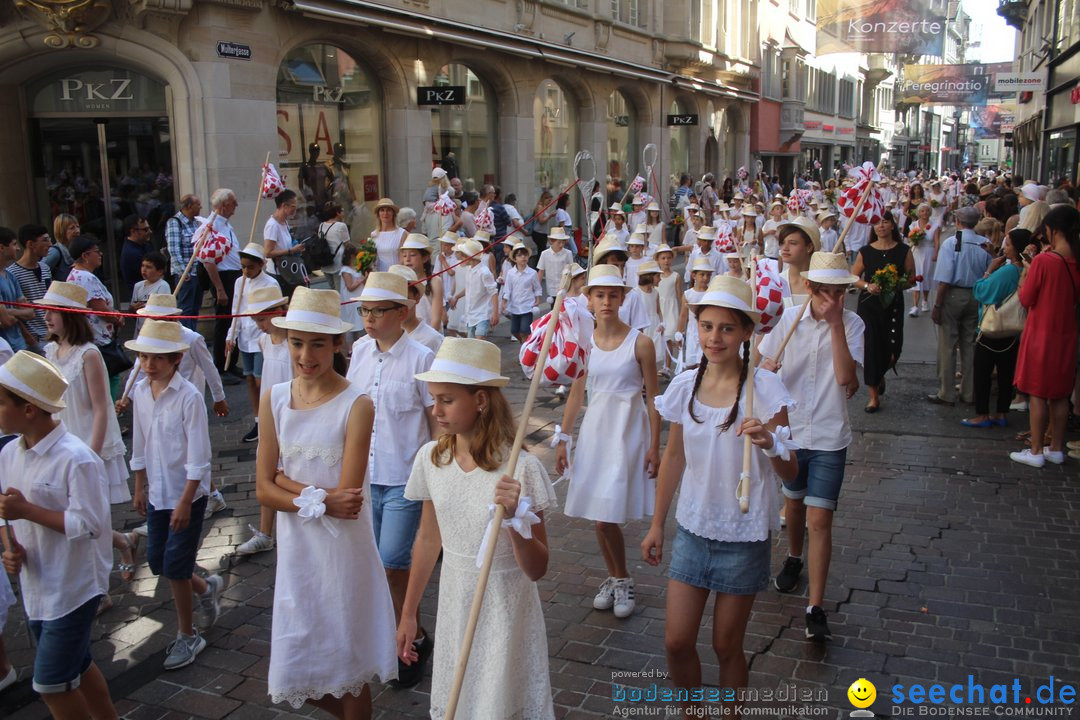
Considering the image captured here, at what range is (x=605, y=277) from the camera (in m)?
5.59

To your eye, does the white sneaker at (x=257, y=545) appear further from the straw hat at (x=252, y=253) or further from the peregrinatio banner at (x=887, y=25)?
the peregrinatio banner at (x=887, y=25)

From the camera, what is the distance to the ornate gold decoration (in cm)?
1291

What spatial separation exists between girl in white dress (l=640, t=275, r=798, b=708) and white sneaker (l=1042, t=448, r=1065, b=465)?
540 centimetres

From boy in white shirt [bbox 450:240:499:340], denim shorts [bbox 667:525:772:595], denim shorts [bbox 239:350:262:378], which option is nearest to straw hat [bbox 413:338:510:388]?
denim shorts [bbox 667:525:772:595]

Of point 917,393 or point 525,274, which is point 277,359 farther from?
point 917,393

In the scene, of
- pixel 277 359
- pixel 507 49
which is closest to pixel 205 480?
pixel 277 359

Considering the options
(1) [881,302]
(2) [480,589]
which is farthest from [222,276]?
(2) [480,589]

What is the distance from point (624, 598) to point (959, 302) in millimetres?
6468

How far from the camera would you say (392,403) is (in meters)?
4.93

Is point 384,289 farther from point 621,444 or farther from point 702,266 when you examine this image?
point 702,266

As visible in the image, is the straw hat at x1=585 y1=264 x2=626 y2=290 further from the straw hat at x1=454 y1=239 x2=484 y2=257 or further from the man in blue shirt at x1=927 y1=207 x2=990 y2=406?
the straw hat at x1=454 y1=239 x2=484 y2=257

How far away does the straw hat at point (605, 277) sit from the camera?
555cm

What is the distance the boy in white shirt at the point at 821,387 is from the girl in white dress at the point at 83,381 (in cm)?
381

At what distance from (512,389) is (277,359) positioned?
13.9ft
